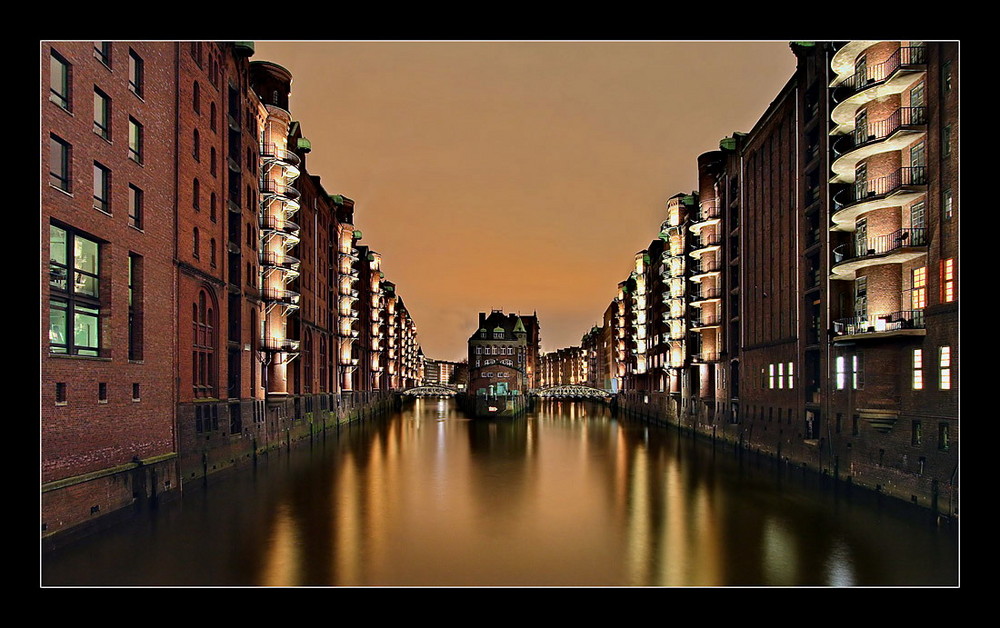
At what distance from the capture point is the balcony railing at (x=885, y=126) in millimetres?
24875

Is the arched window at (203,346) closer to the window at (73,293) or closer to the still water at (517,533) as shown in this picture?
the still water at (517,533)

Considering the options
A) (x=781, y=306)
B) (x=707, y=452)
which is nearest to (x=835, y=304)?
(x=781, y=306)

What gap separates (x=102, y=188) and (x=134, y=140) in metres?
3.46

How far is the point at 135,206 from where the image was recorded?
25.8 m

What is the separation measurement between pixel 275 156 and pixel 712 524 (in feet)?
111

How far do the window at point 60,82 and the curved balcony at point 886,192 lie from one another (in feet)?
92.5

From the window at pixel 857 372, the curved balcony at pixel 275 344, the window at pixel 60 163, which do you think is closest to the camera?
the window at pixel 60 163

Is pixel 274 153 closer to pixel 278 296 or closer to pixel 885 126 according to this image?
pixel 278 296

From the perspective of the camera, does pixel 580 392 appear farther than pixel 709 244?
A: Yes

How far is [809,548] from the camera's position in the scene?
864 inches

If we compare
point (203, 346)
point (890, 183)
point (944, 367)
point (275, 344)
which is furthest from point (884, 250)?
point (275, 344)

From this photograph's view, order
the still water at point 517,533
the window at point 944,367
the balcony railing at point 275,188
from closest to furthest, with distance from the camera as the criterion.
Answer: the still water at point 517,533 → the window at point 944,367 → the balcony railing at point 275,188

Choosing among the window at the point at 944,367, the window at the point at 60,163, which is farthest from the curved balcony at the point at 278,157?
the window at the point at 944,367

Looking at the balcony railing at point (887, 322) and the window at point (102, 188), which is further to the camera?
the balcony railing at point (887, 322)
